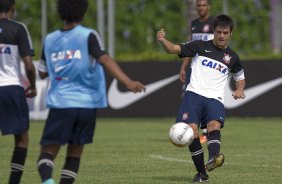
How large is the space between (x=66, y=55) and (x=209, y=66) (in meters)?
3.16

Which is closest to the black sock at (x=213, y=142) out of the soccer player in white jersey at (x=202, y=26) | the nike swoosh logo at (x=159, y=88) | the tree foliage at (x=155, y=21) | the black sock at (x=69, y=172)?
the black sock at (x=69, y=172)

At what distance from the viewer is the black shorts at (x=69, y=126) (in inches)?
395

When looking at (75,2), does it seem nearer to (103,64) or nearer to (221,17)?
(103,64)

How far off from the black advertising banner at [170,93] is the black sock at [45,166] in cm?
1525

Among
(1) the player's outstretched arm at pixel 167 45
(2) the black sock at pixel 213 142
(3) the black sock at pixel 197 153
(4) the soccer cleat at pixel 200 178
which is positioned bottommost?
(4) the soccer cleat at pixel 200 178

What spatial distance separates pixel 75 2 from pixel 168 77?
16.1 m

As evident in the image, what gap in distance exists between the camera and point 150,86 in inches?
1024

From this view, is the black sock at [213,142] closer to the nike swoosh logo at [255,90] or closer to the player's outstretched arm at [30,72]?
the player's outstretched arm at [30,72]

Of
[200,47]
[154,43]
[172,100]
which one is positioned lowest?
[154,43]

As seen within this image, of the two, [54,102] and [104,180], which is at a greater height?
[54,102]

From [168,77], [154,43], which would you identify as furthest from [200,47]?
[154,43]

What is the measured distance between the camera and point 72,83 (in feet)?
33.0

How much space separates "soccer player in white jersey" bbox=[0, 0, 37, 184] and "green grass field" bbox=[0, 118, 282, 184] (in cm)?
130

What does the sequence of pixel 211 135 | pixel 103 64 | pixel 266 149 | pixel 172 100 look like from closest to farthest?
pixel 103 64
pixel 211 135
pixel 266 149
pixel 172 100
